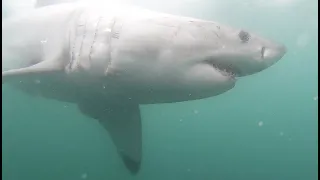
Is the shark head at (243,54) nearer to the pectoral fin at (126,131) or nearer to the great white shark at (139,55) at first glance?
the great white shark at (139,55)

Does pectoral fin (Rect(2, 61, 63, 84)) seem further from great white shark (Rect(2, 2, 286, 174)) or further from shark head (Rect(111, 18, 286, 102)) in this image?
shark head (Rect(111, 18, 286, 102))

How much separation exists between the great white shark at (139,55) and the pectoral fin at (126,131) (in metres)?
0.85

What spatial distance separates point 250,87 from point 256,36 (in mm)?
80947

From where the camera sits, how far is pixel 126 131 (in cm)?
676

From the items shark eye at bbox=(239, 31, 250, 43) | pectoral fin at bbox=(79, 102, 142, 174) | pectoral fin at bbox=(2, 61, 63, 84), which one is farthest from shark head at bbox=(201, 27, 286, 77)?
pectoral fin at bbox=(79, 102, 142, 174)

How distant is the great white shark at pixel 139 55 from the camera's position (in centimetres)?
398

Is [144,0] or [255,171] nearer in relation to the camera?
[144,0]

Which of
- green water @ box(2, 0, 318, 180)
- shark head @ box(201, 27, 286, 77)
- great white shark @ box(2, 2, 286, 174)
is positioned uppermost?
shark head @ box(201, 27, 286, 77)

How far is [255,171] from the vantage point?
61.9 m

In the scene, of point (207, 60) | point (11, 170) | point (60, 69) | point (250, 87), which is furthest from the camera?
point (250, 87)

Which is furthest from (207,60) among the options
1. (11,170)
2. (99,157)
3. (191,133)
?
(191,133)

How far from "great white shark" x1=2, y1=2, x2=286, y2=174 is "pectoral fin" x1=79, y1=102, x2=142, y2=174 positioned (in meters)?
0.85

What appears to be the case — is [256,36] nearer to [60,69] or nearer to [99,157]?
[60,69]

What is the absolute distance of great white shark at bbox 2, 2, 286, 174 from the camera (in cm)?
398
